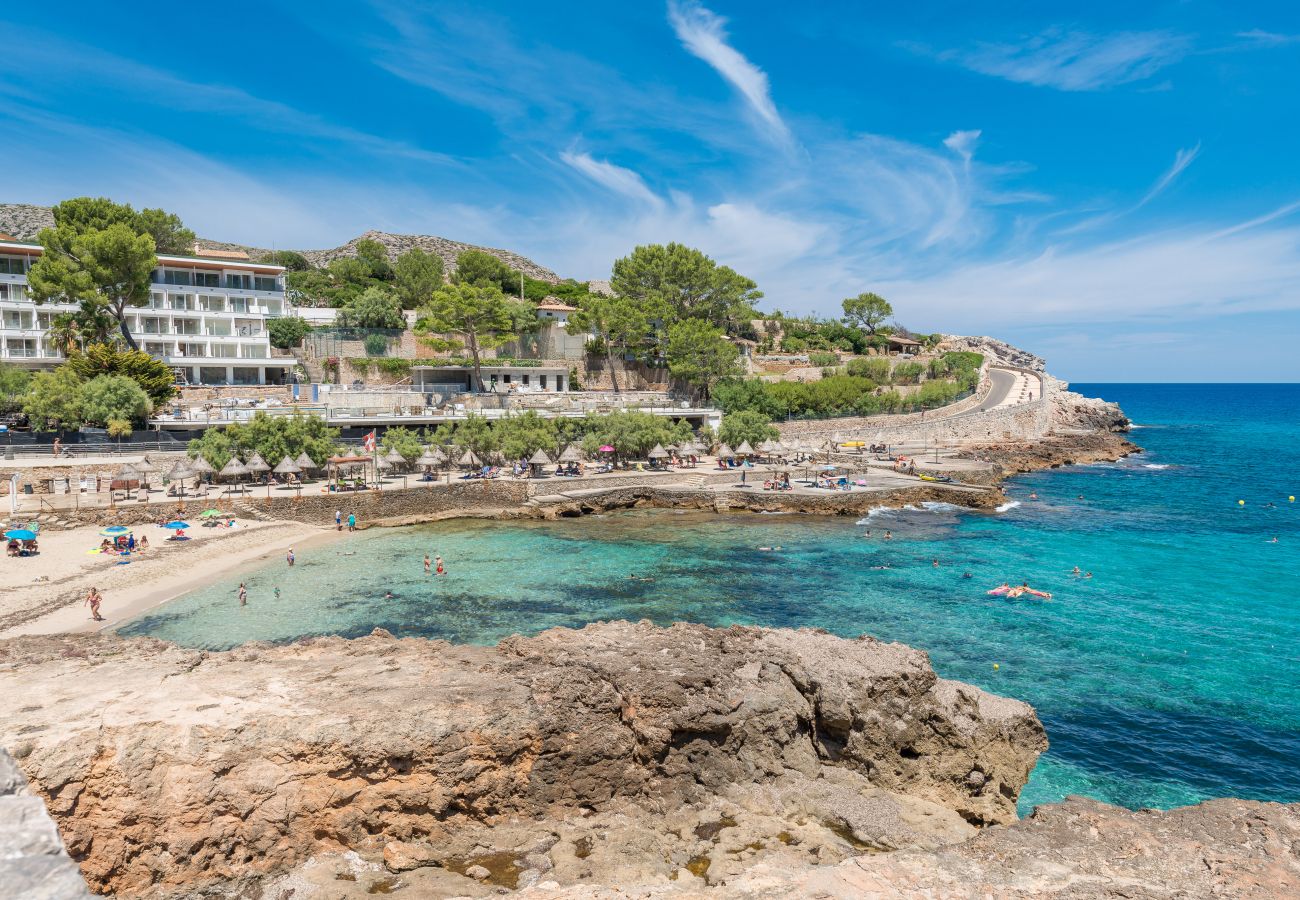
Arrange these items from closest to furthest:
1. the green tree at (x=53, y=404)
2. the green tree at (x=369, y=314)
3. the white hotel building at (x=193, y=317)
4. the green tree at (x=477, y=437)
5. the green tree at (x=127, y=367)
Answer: the green tree at (x=53, y=404), the green tree at (x=127, y=367), the green tree at (x=477, y=437), the white hotel building at (x=193, y=317), the green tree at (x=369, y=314)

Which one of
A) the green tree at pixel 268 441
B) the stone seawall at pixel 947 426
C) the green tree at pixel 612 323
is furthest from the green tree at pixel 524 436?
the stone seawall at pixel 947 426

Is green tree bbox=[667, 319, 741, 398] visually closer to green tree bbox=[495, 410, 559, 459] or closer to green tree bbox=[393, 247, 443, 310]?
green tree bbox=[495, 410, 559, 459]

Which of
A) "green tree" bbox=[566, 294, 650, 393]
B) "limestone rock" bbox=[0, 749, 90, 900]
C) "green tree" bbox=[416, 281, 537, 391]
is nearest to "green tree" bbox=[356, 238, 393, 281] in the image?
"green tree" bbox=[566, 294, 650, 393]

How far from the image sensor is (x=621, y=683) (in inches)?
519

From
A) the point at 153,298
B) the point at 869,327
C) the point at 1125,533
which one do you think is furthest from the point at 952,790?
the point at 869,327

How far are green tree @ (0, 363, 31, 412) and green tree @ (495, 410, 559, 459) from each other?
2783 cm

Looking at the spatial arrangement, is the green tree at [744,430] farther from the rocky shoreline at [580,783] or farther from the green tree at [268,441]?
the rocky shoreline at [580,783]

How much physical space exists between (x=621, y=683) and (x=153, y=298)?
59.4 metres

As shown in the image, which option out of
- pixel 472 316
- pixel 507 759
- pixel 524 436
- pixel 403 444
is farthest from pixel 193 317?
pixel 507 759

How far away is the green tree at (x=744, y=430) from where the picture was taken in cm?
5238

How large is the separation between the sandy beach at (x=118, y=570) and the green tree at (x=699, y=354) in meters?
37.9

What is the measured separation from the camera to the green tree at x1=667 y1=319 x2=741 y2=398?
66750 millimetres

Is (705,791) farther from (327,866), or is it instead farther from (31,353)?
(31,353)

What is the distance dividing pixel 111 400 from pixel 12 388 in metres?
9.87
